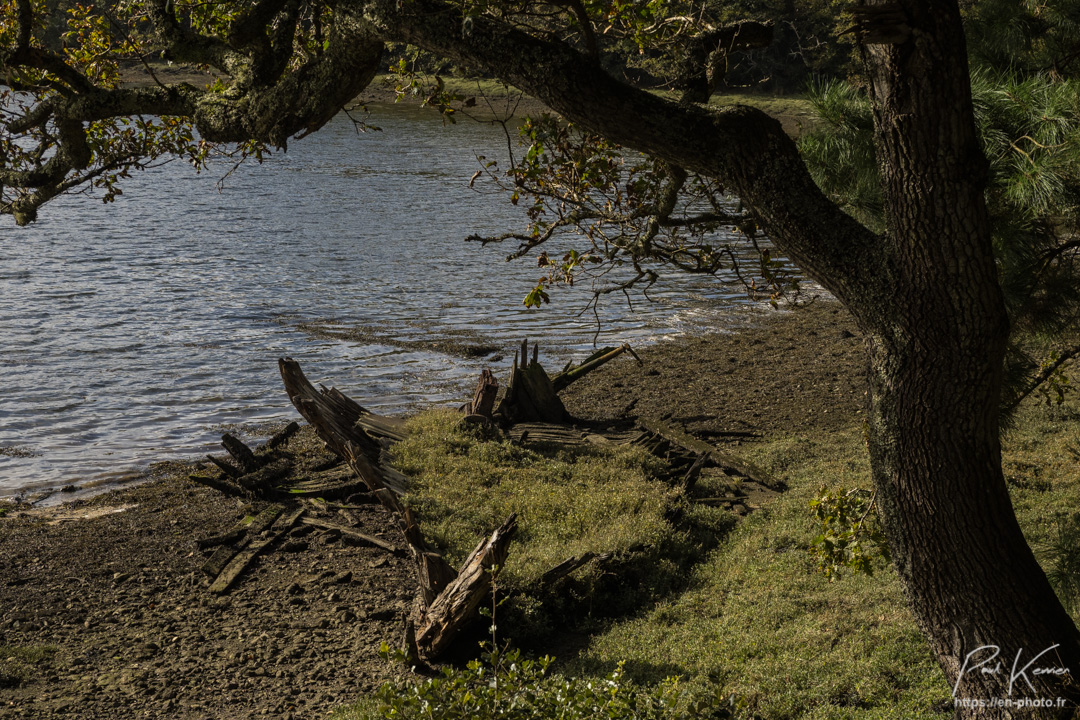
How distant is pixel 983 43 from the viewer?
7613 mm

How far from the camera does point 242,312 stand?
22.4 m

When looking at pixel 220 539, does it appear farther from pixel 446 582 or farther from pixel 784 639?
pixel 784 639

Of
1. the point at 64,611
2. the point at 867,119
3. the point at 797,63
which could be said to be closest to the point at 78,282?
the point at 64,611

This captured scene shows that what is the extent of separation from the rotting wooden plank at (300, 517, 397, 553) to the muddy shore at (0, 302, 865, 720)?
0.10 m

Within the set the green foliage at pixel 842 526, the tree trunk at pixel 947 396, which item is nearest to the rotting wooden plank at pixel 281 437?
the green foliage at pixel 842 526

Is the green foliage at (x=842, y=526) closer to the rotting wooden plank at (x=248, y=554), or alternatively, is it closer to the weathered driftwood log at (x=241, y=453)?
the rotting wooden plank at (x=248, y=554)

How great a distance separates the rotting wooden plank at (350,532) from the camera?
984cm

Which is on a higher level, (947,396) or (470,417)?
(947,396)

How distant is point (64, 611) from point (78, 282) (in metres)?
18.6

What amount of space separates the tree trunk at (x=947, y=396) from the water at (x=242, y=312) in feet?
39.5

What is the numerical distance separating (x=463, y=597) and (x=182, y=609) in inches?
132

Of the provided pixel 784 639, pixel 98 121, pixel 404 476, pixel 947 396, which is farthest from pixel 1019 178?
pixel 404 476

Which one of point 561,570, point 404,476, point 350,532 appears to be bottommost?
point 350,532

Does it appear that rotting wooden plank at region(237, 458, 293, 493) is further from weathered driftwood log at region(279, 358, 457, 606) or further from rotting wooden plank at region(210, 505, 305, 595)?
weathered driftwood log at region(279, 358, 457, 606)
